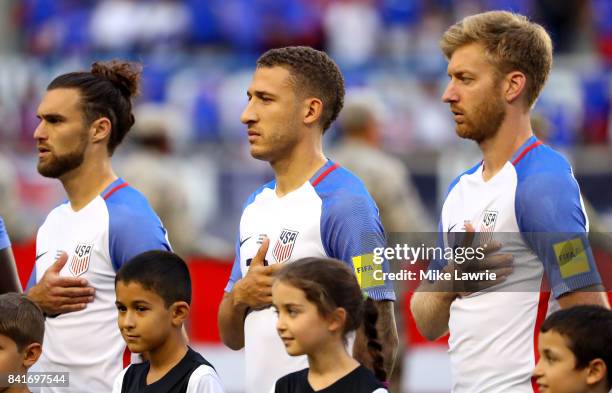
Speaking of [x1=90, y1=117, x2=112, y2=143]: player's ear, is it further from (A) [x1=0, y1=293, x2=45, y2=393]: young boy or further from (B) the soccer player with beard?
(A) [x1=0, y1=293, x2=45, y2=393]: young boy

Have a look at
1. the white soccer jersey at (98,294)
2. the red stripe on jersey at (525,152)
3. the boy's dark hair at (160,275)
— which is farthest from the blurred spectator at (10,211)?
the red stripe on jersey at (525,152)

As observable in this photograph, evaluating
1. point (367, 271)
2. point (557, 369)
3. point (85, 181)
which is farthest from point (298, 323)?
point (85, 181)

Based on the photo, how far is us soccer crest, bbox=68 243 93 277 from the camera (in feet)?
18.6

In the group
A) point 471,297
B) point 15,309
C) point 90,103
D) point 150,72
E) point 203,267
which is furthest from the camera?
point 150,72

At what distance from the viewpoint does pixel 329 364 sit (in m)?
4.77

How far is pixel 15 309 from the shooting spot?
5.43 metres

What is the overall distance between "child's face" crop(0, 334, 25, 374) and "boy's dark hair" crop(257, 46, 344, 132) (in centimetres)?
150

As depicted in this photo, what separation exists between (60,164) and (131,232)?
0.50 metres

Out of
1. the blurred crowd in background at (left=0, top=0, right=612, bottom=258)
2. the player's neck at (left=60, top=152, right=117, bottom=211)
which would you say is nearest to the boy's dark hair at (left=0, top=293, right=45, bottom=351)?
the player's neck at (left=60, top=152, right=117, bottom=211)

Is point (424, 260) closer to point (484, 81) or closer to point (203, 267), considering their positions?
point (484, 81)

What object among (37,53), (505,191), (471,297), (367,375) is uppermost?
(37,53)

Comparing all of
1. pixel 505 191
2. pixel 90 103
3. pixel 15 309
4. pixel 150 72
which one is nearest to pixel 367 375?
pixel 505 191

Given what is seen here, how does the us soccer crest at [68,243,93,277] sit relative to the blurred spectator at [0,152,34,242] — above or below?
below

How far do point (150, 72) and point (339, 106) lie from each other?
10706mm
